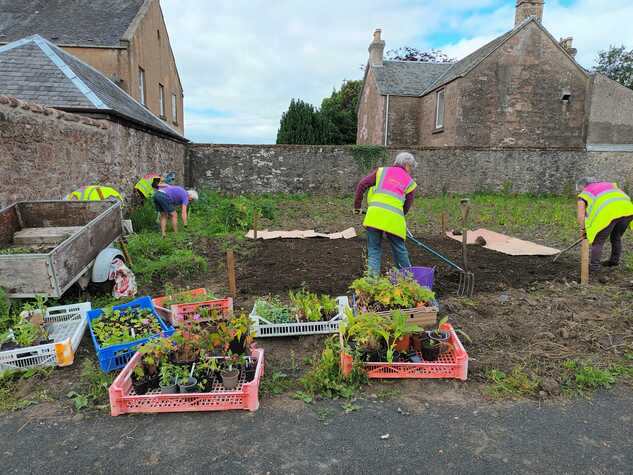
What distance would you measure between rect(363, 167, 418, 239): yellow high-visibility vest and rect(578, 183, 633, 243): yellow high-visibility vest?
11.0 ft

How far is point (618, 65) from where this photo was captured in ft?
127

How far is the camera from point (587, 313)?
4.45 meters

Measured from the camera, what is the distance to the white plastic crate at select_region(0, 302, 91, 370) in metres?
3.25

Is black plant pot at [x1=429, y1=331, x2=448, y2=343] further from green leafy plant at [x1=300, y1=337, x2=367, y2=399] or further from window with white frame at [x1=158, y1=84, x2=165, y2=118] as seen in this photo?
window with white frame at [x1=158, y1=84, x2=165, y2=118]

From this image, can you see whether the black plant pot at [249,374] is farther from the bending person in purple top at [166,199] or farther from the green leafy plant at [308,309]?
the bending person in purple top at [166,199]

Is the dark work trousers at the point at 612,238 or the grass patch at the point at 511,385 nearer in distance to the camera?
the grass patch at the point at 511,385

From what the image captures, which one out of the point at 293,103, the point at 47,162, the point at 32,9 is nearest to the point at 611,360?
the point at 47,162

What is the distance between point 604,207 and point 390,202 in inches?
145

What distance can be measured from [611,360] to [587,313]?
103 centimetres

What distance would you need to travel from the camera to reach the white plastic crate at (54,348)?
3.25 meters

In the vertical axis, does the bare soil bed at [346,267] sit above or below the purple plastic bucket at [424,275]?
below

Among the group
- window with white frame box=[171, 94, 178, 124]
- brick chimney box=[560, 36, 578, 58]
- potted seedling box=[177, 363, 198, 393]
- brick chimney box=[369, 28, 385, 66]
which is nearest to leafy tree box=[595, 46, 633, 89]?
brick chimney box=[560, 36, 578, 58]

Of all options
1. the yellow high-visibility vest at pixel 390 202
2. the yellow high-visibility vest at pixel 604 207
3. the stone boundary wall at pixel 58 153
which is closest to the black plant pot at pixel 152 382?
the yellow high-visibility vest at pixel 390 202

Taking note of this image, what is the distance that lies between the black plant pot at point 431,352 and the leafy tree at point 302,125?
26663 millimetres
